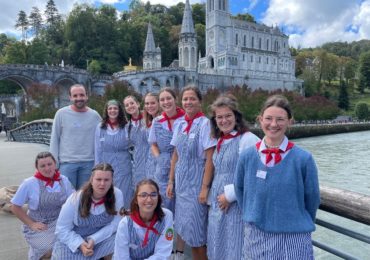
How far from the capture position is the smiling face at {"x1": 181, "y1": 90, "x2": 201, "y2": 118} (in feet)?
11.6

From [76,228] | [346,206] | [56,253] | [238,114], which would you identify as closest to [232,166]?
[238,114]

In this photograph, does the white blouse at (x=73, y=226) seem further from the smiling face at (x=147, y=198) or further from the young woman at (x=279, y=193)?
the young woman at (x=279, y=193)

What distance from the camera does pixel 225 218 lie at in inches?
119

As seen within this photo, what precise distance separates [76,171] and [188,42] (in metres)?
63.3

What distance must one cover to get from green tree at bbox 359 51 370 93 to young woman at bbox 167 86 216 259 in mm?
91586

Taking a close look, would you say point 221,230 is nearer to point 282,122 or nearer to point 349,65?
point 282,122

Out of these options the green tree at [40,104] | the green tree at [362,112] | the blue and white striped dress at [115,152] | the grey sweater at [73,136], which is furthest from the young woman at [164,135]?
the green tree at [362,112]

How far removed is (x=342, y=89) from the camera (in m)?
72.1

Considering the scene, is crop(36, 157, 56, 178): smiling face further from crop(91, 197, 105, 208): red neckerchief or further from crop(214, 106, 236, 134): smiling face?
crop(214, 106, 236, 134): smiling face

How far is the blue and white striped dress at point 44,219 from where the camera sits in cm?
364

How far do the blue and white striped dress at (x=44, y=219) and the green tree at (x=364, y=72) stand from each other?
92196 mm

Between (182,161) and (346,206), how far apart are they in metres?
1.57

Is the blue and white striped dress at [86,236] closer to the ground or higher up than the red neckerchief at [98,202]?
closer to the ground

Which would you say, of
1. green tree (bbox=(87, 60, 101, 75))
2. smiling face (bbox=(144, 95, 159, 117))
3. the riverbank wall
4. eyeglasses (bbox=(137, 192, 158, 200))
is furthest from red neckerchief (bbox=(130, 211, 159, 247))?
green tree (bbox=(87, 60, 101, 75))
